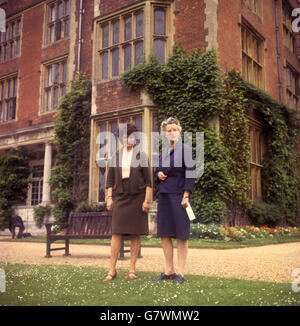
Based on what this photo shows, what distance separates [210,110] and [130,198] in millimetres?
6167

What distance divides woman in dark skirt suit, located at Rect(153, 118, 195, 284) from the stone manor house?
6.29 meters

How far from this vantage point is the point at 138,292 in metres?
3.30

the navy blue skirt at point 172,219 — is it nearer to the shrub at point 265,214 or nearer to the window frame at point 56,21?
the shrub at point 265,214

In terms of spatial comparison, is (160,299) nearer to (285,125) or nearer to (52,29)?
(285,125)

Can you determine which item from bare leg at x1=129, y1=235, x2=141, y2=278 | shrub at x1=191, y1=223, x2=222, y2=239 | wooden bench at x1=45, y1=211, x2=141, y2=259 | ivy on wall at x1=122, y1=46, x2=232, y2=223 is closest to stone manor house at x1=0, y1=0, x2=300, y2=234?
ivy on wall at x1=122, y1=46, x2=232, y2=223

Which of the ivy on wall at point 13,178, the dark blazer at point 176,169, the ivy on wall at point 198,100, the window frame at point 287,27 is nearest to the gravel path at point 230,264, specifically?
the dark blazer at point 176,169

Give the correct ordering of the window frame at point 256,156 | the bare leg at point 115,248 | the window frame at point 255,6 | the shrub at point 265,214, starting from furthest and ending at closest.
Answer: the window frame at point 255,6 → the window frame at point 256,156 → the shrub at point 265,214 → the bare leg at point 115,248

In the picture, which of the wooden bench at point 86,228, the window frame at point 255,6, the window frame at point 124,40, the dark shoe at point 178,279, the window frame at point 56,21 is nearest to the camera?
the dark shoe at point 178,279

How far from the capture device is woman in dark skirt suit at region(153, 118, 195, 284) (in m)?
3.94

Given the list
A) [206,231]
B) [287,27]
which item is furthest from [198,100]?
[287,27]

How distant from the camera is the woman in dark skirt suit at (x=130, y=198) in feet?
13.8

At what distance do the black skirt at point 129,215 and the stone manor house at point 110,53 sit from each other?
6233mm

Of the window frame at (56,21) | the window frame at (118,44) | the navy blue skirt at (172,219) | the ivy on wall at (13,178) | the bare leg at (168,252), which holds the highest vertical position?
the window frame at (56,21)

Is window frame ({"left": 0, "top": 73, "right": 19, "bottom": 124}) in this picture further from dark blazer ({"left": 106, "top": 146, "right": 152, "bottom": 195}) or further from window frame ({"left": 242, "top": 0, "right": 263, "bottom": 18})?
dark blazer ({"left": 106, "top": 146, "right": 152, "bottom": 195})
